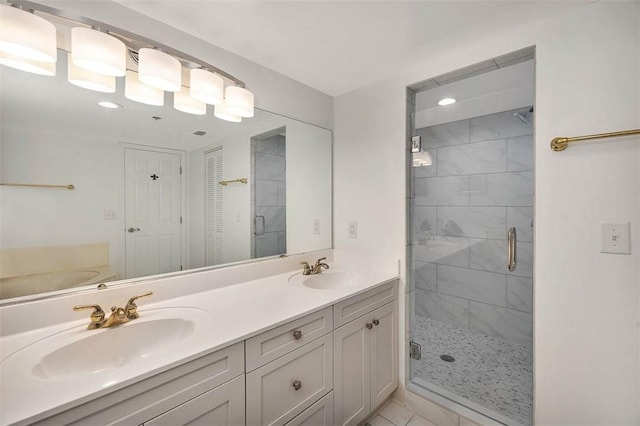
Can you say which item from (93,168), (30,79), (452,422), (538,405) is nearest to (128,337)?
(93,168)

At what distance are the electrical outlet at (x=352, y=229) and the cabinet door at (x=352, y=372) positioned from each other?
0.66m

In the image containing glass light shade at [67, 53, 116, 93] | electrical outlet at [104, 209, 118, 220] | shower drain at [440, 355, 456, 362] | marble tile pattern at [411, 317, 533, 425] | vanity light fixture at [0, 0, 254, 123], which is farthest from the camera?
shower drain at [440, 355, 456, 362]

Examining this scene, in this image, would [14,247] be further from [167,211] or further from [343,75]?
[343,75]

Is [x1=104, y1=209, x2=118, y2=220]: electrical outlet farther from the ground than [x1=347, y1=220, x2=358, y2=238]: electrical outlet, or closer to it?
farther from the ground

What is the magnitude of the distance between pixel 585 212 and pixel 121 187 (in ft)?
6.77

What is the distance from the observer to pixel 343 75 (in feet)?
6.00

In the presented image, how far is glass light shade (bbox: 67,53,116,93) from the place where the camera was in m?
1.07


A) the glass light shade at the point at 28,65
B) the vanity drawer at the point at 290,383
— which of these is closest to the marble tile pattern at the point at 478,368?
the vanity drawer at the point at 290,383

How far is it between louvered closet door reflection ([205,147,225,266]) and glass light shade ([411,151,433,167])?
1.23 metres

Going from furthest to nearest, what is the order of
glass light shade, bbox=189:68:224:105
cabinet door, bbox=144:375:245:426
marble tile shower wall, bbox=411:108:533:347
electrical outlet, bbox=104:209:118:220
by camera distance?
marble tile shower wall, bbox=411:108:533:347, glass light shade, bbox=189:68:224:105, electrical outlet, bbox=104:209:118:220, cabinet door, bbox=144:375:245:426

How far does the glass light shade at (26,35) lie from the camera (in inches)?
35.0

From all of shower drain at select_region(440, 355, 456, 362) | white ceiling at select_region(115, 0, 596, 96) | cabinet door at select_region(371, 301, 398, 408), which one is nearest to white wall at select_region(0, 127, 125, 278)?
white ceiling at select_region(115, 0, 596, 96)

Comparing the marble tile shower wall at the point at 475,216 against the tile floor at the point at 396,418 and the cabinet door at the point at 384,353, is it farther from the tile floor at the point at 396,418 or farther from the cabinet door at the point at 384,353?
the tile floor at the point at 396,418

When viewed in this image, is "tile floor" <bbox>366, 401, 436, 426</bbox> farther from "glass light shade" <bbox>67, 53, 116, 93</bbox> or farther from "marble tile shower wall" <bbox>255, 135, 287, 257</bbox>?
"glass light shade" <bbox>67, 53, 116, 93</bbox>
